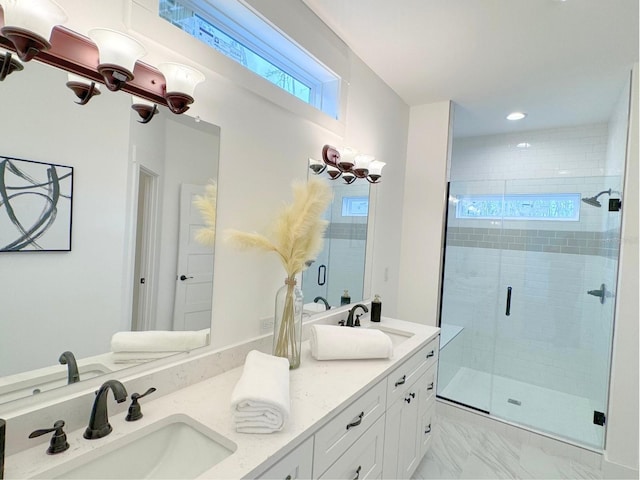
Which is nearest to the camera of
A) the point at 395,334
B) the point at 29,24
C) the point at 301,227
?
the point at 29,24

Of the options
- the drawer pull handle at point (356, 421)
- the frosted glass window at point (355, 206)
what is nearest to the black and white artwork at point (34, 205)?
the drawer pull handle at point (356, 421)

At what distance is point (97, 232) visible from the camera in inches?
39.6

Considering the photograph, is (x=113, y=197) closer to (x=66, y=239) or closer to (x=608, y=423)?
(x=66, y=239)

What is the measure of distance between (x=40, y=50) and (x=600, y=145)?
405cm

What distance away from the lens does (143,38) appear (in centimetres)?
110

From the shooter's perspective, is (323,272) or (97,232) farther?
(323,272)

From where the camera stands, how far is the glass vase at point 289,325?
146cm

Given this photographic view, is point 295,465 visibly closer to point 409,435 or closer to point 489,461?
point 409,435

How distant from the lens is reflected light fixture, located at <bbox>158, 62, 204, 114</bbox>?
3.52 ft

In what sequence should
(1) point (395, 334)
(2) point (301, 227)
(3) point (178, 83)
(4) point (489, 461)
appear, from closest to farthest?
(3) point (178, 83) < (2) point (301, 227) < (1) point (395, 334) < (4) point (489, 461)

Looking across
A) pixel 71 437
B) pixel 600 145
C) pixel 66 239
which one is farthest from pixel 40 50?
pixel 600 145

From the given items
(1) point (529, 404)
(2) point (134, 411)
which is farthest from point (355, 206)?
(1) point (529, 404)

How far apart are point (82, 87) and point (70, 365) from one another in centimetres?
80

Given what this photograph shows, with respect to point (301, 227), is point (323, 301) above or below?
below
